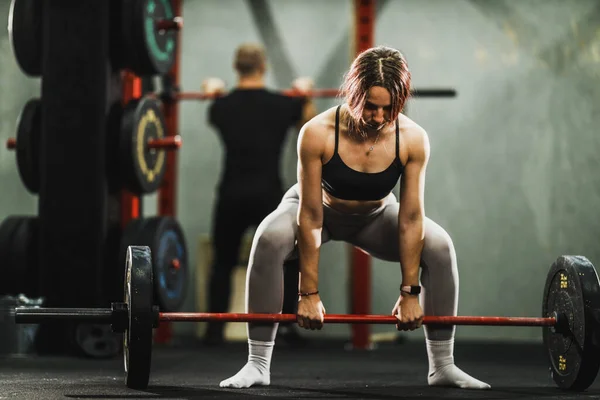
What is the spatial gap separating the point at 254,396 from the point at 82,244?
169 centimetres

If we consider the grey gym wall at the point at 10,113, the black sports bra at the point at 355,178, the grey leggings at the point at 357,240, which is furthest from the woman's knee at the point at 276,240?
the grey gym wall at the point at 10,113

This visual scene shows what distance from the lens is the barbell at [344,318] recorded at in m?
2.65

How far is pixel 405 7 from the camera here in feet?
18.3

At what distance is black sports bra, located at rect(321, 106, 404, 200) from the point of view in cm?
281

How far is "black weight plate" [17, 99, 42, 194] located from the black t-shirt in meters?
0.95

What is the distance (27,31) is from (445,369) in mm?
2368

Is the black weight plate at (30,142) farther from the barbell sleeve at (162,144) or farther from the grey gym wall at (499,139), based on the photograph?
the grey gym wall at (499,139)

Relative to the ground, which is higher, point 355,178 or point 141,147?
point 141,147

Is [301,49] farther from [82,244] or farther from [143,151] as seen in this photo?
[82,244]

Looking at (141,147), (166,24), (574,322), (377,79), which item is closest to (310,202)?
(377,79)

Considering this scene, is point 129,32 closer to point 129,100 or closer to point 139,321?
point 129,100

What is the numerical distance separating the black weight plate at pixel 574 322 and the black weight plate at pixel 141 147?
6.12ft

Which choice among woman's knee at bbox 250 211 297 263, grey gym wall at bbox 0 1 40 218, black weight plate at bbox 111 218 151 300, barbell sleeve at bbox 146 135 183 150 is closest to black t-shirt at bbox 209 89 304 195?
barbell sleeve at bbox 146 135 183 150

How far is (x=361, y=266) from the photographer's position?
15.4 feet
